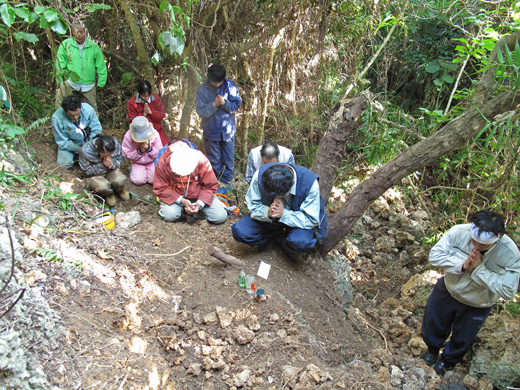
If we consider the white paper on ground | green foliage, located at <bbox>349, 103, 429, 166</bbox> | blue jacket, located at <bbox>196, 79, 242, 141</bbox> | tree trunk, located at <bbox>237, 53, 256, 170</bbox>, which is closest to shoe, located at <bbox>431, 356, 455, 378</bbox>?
the white paper on ground

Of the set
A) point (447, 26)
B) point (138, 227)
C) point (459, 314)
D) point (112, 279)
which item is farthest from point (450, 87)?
point (112, 279)

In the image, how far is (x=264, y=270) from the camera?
327cm

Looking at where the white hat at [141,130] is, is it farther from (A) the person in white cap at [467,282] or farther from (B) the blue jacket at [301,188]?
(A) the person in white cap at [467,282]

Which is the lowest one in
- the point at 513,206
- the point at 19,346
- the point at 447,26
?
the point at 19,346

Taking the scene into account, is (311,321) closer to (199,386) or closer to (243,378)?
(243,378)

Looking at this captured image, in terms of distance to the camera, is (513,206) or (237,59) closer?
(513,206)

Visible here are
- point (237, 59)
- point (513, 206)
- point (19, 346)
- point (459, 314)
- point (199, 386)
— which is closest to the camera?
point (19, 346)

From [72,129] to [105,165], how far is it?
0.66m

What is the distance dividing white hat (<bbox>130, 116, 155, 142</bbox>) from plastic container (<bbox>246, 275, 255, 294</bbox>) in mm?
2269

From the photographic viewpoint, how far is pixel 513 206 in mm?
3398

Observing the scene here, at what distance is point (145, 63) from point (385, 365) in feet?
15.0

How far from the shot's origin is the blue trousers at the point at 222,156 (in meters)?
5.11

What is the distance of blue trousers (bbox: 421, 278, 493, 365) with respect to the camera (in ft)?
9.52

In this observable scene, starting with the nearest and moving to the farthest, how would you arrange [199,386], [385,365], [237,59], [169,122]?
[199,386] → [385,365] → [237,59] → [169,122]
